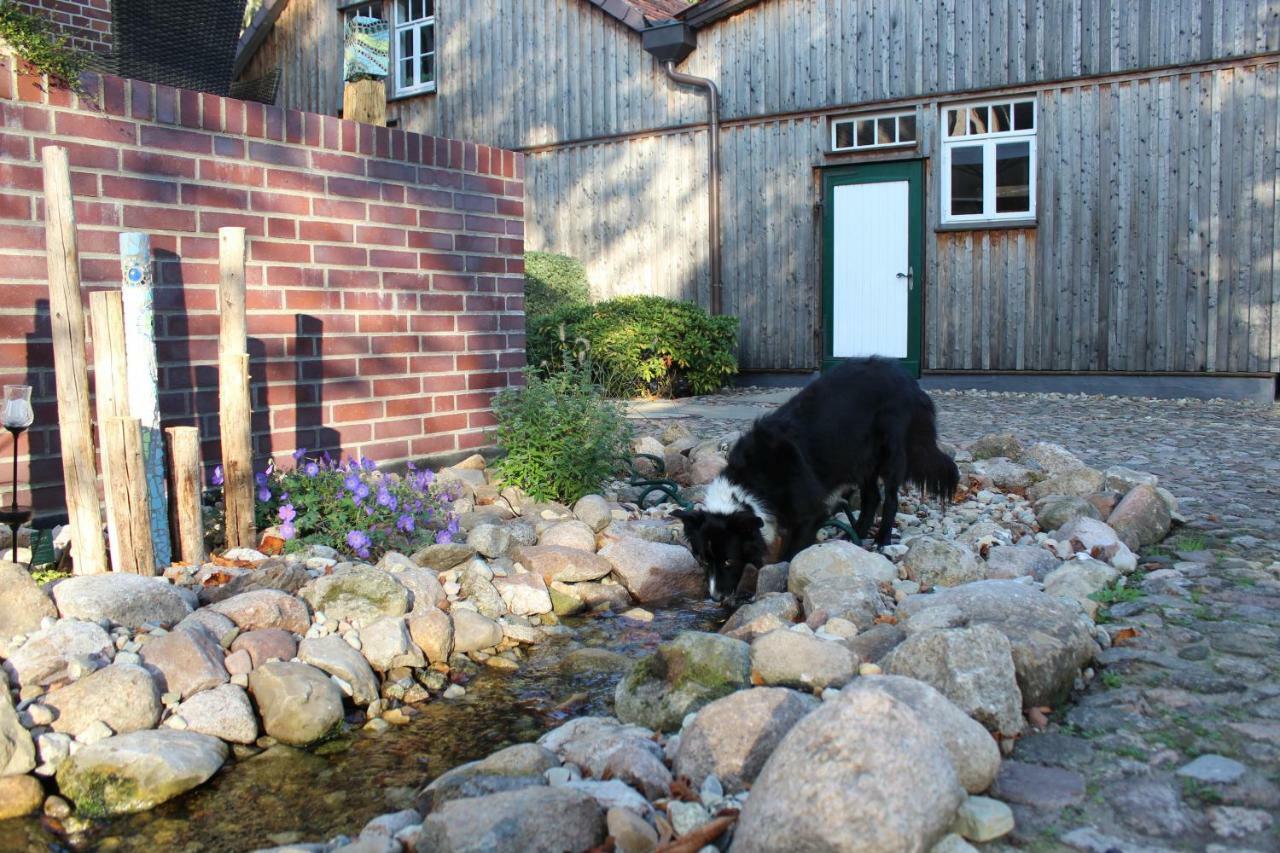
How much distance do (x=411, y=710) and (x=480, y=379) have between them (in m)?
3.15

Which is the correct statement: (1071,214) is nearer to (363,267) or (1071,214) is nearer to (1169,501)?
(1169,501)

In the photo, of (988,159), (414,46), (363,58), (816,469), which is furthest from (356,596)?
(414,46)

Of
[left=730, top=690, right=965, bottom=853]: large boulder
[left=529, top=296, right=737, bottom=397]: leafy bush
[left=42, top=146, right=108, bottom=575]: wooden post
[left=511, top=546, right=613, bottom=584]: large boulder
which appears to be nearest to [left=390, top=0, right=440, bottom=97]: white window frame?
[left=529, top=296, right=737, bottom=397]: leafy bush

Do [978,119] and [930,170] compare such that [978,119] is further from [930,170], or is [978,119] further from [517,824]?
[517,824]

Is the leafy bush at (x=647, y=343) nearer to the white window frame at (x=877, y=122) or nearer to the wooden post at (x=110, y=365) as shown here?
the white window frame at (x=877, y=122)

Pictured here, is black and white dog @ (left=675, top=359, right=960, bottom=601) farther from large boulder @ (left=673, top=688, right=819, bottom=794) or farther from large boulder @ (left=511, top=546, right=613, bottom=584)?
large boulder @ (left=673, top=688, right=819, bottom=794)

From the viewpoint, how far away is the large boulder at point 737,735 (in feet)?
9.10

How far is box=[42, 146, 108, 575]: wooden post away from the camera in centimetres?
406

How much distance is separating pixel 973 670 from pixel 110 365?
3442 mm

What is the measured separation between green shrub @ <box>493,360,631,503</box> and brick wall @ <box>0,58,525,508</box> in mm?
607

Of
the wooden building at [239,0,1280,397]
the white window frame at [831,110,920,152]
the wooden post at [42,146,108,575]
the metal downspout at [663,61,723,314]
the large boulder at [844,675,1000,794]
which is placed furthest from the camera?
the metal downspout at [663,61,723,314]

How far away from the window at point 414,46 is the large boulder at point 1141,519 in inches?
531

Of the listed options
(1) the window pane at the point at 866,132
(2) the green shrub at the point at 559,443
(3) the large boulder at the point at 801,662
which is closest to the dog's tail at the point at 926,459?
(2) the green shrub at the point at 559,443

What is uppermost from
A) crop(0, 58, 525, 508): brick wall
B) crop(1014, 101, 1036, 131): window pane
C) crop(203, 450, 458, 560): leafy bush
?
crop(1014, 101, 1036, 131): window pane
